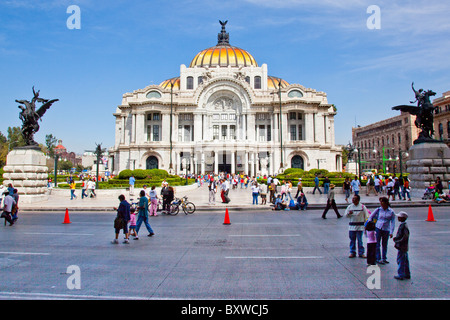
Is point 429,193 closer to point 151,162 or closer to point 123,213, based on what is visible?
point 123,213

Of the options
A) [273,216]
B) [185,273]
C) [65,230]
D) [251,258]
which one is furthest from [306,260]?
[65,230]

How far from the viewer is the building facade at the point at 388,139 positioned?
77.0 meters

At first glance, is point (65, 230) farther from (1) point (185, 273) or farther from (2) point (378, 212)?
(2) point (378, 212)

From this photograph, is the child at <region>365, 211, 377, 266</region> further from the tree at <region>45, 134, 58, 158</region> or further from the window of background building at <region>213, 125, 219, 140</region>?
the tree at <region>45, 134, 58, 158</region>

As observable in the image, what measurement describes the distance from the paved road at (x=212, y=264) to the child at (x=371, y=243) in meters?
0.28

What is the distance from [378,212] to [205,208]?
41.6 ft

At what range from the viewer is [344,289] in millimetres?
6078

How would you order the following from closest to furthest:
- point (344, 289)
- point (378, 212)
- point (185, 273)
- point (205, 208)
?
point (344, 289) → point (185, 273) → point (378, 212) → point (205, 208)

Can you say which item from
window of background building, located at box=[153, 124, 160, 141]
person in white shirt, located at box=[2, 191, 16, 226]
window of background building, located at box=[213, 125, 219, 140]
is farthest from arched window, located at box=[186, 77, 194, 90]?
person in white shirt, located at box=[2, 191, 16, 226]

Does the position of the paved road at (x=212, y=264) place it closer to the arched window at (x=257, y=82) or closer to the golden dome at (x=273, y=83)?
the arched window at (x=257, y=82)

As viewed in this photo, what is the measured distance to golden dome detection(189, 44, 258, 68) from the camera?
241ft

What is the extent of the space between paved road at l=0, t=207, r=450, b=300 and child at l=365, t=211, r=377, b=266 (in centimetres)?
28

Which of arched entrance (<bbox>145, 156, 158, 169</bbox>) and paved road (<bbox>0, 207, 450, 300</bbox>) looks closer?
paved road (<bbox>0, 207, 450, 300</bbox>)

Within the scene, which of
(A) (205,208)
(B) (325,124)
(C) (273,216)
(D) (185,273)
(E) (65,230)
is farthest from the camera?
(B) (325,124)
